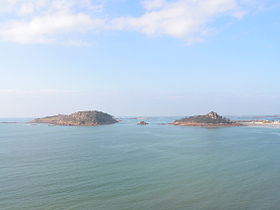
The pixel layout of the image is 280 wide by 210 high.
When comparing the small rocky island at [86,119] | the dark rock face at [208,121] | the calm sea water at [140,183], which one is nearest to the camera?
the calm sea water at [140,183]

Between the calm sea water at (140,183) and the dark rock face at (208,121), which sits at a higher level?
the dark rock face at (208,121)

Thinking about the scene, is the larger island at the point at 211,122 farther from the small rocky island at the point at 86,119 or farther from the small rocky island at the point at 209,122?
the small rocky island at the point at 86,119

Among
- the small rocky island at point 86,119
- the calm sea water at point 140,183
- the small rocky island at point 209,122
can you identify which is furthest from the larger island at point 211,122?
the calm sea water at point 140,183

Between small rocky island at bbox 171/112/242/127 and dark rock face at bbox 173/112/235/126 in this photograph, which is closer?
small rocky island at bbox 171/112/242/127

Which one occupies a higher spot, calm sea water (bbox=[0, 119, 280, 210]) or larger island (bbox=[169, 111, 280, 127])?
larger island (bbox=[169, 111, 280, 127])

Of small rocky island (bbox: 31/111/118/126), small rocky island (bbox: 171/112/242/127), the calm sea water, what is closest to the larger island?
small rocky island (bbox: 171/112/242/127)

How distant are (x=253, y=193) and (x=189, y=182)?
5668mm

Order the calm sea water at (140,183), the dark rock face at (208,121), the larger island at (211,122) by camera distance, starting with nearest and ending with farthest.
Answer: the calm sea water at (140,183) < the larger island at (211,122) < the dark rock face at (208,121)

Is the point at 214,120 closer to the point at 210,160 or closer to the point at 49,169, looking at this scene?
the point at 210,160

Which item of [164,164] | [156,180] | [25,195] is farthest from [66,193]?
[164,164]

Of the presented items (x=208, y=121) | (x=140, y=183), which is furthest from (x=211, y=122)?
(x=140, y=183)

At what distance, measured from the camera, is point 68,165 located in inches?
1256

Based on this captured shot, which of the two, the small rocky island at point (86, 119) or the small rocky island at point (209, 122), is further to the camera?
the small rocky island at point (86, 119)

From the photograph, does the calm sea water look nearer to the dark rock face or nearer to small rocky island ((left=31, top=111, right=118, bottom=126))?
the dark rock face
